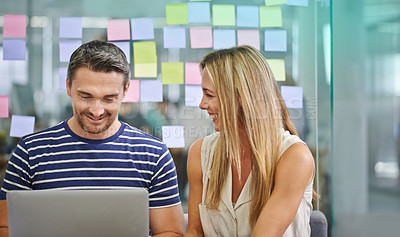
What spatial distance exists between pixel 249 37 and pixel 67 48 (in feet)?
2.53

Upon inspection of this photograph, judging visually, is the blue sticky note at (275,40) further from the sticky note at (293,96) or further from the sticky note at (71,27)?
the sticky note at (71,27)

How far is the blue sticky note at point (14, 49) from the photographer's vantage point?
1.74 meters

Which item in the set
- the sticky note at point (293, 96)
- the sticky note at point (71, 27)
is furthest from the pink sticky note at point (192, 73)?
the sticky note at point (71, 27)

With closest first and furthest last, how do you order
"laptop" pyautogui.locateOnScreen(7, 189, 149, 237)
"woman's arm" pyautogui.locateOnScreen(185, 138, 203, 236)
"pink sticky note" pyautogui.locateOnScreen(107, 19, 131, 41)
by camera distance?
"laptop" pyautogui.locateOnScreen(7, 189, 149, 237)
"woman's arm" pyautogui.locateOnScreen(185, 138, 203, 236)
"pink sticky note" pyautogui.locateOnScreen(107, 19, 131, 41)

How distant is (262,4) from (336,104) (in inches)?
20.6

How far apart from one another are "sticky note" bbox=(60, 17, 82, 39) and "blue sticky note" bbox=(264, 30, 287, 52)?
0.79 metres

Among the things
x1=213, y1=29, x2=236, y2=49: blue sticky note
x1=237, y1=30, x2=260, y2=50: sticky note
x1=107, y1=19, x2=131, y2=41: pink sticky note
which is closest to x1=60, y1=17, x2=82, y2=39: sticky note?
x1=107, y1=19, x2=131, y2=41: pink sticky note

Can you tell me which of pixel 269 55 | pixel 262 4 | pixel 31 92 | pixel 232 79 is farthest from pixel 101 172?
pixel 262 4

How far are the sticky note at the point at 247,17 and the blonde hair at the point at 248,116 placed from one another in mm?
277

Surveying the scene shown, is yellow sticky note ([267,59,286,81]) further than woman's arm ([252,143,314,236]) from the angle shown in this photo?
Yes

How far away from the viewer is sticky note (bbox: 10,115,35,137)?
1.74 m

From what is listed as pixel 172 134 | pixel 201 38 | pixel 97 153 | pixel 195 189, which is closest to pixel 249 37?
pixel 201 38

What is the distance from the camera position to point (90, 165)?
61.8 inches

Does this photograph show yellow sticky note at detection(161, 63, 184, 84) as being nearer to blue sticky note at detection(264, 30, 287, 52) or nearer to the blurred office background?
the blurred office background
